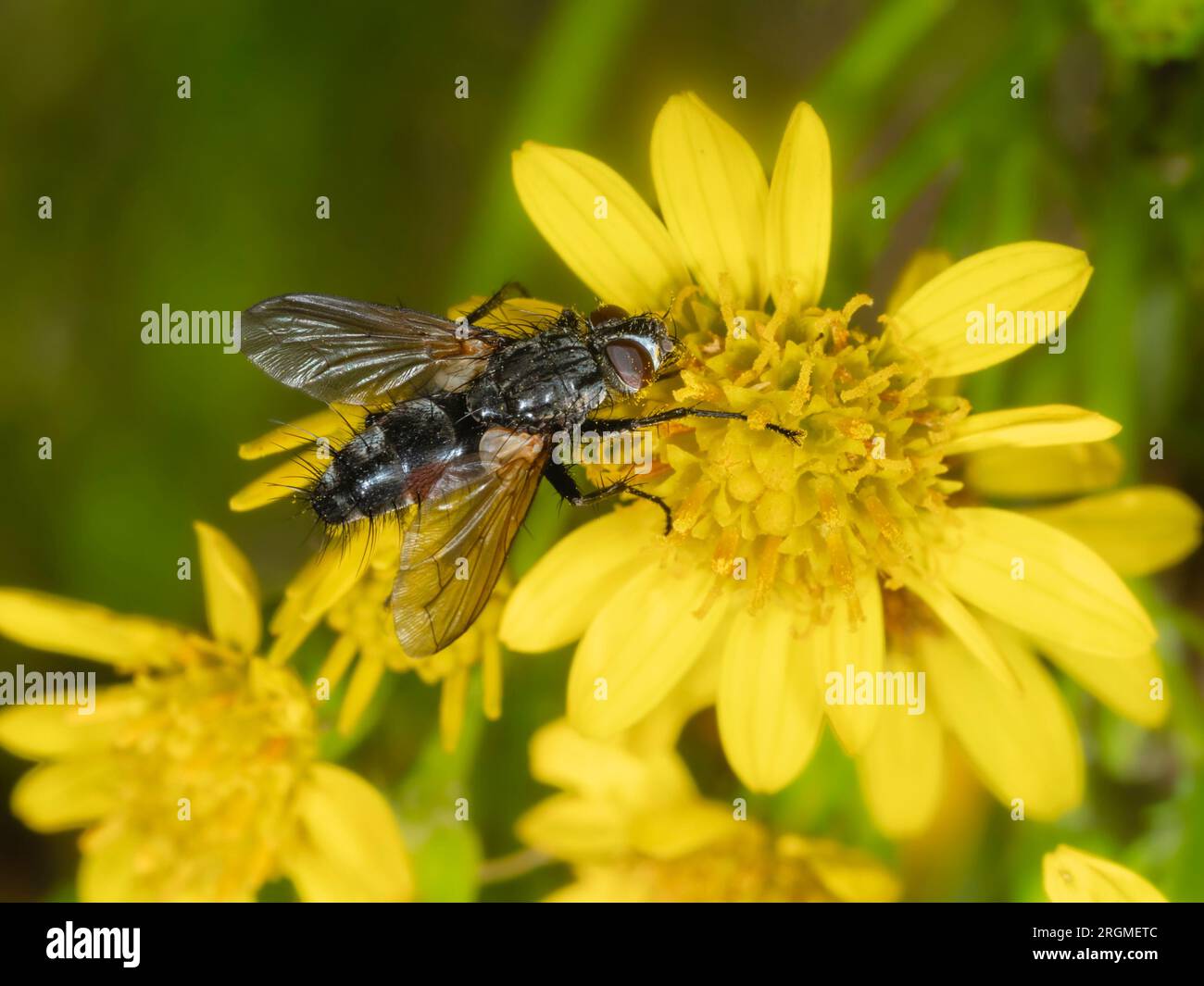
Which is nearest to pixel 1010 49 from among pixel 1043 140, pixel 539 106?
pixel 1043 140

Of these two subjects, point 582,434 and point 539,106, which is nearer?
point 582,434

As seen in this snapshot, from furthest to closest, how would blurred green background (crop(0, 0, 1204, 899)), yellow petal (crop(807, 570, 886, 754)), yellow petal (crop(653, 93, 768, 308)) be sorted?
blurred green background (crop(0, 0, 1204, 899)) < yellow petal (crop(807, 570, 886, 754)) < yellow petal (crop(653, 93, 768, 308))

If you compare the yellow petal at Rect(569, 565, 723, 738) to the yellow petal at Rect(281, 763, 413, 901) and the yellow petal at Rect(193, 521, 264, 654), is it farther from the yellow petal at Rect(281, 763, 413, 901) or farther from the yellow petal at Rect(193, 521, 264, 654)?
the yellow petal at Rect(193, 521, 264, 654)

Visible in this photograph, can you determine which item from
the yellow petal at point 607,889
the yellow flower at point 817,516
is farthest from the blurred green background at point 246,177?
the yellow petal at point 607,889

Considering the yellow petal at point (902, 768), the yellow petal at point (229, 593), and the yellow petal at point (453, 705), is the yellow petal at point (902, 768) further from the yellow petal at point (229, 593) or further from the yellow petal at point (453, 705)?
the yellow petal at point (229, 593)

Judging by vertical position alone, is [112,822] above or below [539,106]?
below

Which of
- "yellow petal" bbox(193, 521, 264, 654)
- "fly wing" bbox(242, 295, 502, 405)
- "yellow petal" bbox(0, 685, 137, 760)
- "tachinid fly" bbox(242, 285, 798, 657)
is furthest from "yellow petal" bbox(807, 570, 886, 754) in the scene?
"yellow petal" bbox(0, 685, 137, 760)
